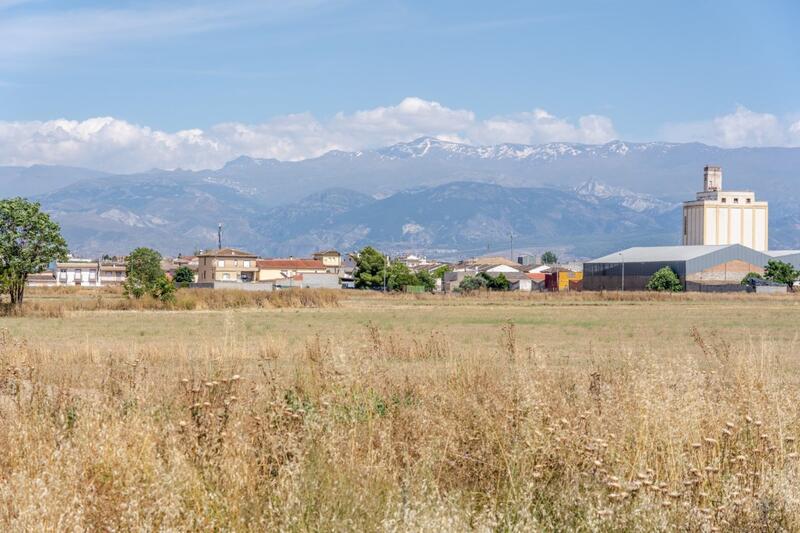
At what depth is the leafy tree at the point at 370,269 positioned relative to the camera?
138 m

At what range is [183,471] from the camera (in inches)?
301

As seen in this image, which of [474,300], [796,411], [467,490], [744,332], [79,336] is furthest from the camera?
[474,300]

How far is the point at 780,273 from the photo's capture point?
5148 inches

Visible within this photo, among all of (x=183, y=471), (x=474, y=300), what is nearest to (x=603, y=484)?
(x=183, y=471)

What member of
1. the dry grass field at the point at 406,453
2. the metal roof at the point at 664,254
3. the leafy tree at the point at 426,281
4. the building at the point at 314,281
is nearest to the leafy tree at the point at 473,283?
the leafy tree at the point at 426,281

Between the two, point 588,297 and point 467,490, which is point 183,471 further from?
point 588,297

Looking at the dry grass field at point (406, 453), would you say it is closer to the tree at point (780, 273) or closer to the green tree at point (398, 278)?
the tree at point (780, 273)

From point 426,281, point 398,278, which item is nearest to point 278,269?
point 426,281

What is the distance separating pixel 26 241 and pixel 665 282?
90.4m

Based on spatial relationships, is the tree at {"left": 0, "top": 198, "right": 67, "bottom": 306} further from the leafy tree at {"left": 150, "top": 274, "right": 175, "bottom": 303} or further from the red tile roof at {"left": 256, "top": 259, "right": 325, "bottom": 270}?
the red tile roof at {"left": 256, "top": 259, "right": 325, "bottom": 270}

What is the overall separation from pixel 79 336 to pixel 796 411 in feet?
100

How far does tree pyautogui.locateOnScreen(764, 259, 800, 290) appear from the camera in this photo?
12912 cm

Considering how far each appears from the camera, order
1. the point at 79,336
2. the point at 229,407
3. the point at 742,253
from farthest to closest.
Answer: the point at 742,253
the point at 79,336
the point at 229,407

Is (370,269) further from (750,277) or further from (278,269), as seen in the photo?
(750,277)
